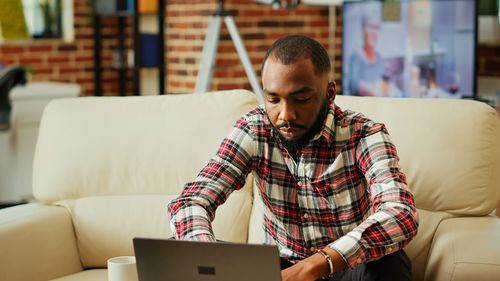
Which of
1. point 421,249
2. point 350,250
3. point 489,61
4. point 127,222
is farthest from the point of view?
point 489,61

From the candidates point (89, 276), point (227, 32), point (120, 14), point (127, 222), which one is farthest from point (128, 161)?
point (120, 14)

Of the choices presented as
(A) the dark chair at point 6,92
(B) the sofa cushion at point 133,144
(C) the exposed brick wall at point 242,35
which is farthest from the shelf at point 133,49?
(B) the sofa cushion at point 133,144

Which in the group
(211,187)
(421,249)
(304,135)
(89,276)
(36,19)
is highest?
(36,19)

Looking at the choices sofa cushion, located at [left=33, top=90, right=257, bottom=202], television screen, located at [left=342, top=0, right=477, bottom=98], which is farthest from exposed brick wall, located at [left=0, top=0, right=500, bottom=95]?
sofa cushion, located at [left=33, top=90, right=257, bottom=202]

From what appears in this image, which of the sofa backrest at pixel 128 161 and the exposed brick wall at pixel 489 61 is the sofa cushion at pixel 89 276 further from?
the exposed brick wall at pixel 489 61

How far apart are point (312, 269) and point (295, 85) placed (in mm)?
392

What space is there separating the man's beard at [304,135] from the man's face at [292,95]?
2 cm

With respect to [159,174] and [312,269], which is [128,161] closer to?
[159,174]

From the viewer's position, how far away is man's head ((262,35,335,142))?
72.6 inches

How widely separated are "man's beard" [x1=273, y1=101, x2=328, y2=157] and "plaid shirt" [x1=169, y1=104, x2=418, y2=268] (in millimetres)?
18

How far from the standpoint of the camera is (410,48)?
429 centimetres

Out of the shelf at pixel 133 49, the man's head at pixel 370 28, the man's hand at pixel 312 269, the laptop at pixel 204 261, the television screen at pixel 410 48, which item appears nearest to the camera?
the laptop at pixel 204 261

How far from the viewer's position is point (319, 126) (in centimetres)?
196

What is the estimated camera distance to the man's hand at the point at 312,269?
1721 mm
